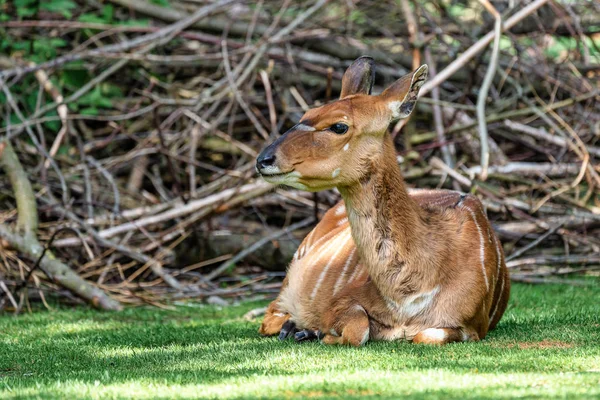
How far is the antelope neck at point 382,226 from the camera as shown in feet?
14.6

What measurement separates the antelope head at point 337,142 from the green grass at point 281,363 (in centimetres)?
82

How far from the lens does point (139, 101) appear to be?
9109 millimetres

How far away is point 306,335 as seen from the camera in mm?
4809

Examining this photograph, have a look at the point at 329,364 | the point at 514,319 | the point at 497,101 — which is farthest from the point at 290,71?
the point at 329,364

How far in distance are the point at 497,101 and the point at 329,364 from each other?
19.0 ft

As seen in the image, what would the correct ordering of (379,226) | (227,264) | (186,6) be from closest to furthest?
(379,226) → (227,264) → (186,6)

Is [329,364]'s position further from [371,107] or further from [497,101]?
[497,101]

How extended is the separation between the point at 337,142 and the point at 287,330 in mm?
1139

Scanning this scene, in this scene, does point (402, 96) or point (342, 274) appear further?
point (342, 274)

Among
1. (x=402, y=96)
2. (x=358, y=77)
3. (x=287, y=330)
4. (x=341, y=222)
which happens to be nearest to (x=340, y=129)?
(x=402, y=96)

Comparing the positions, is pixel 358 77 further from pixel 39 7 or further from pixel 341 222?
pixel 39 7

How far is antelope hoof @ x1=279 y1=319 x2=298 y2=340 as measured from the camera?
4.94 m

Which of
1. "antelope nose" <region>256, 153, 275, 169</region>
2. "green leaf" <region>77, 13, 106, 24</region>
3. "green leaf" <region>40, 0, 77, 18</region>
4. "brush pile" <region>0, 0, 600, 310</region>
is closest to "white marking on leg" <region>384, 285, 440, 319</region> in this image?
"antelope nose" <region>256, 153, 275, 169</region>

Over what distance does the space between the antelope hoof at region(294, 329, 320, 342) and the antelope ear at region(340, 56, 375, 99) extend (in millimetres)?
1291
